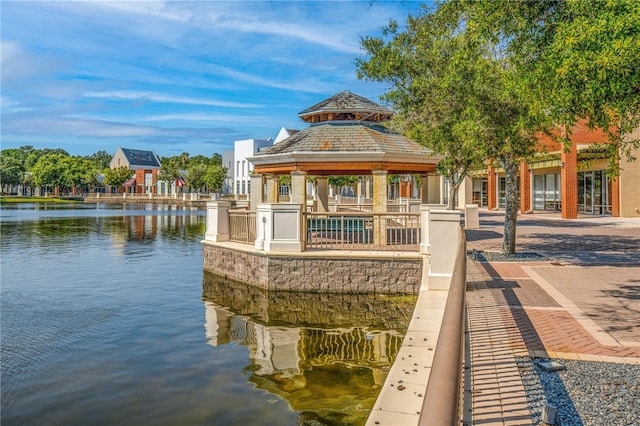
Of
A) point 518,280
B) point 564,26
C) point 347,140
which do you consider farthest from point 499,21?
point 347,140

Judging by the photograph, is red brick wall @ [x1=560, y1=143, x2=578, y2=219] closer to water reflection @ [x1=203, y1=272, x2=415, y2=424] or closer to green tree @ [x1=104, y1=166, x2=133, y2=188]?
water reflection @ [x1=203, y1=272, x2=415, y2=424]

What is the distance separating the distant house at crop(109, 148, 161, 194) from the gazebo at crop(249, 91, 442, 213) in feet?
302

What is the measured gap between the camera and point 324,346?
28.1 feet

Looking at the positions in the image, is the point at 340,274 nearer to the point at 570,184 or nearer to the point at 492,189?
the point at 570,184

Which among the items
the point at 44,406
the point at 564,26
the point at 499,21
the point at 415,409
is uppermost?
the point at 499,21

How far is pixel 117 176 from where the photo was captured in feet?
313

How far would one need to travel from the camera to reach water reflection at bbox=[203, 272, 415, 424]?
6441 mm

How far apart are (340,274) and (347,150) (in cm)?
409

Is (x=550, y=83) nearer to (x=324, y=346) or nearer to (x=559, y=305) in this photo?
(x=559, y=305)

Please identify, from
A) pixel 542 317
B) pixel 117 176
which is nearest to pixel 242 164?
pixel 117 176

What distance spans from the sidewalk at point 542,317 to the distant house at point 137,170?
99493 millimetres

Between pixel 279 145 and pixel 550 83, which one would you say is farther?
pixel 279 145

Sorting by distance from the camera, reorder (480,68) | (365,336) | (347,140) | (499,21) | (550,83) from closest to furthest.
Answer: (550,83)
(499,21)
(365,336)
(480,68)
(347,140)

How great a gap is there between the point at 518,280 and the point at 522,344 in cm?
474
